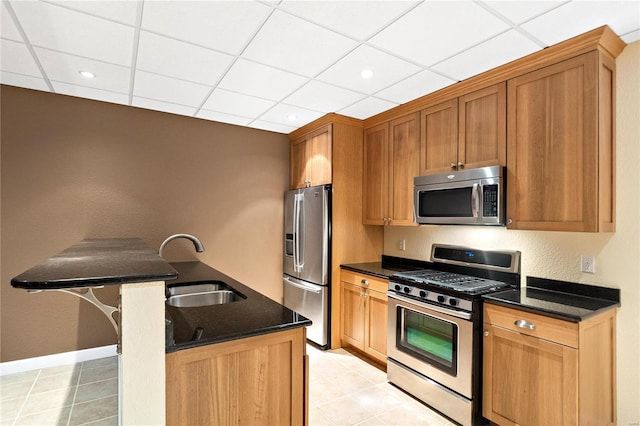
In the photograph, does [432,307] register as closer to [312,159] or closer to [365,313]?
[365,313]

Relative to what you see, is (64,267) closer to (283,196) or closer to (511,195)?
(511,195)

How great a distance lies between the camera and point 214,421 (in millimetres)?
1308

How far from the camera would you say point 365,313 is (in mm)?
3250

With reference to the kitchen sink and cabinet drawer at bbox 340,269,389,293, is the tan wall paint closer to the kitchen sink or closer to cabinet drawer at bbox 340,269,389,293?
cabinet drawer at bbox 340,269,389,293

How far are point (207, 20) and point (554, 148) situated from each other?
227cm

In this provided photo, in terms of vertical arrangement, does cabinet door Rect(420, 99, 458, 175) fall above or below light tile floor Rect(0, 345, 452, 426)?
above

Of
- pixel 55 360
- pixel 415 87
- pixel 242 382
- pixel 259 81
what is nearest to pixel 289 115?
pixel 259 81

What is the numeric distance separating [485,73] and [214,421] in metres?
2.74

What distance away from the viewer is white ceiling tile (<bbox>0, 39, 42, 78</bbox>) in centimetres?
222

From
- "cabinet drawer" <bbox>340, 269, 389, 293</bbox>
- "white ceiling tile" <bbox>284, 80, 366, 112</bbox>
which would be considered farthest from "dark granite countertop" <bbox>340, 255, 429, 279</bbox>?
"white ceiling tile" <bbox>284, 80, 366, 112</bbox>

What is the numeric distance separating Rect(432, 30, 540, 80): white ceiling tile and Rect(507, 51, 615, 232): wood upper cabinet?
7.2 inches

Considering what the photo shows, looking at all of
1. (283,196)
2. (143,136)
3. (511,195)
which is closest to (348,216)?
(283,196)

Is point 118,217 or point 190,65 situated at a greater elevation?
point 190,65

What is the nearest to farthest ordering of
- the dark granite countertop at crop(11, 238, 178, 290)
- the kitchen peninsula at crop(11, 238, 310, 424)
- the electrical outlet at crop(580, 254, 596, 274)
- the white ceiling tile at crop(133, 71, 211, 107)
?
the dark granite countertop at crop(11, 238, 178, 290), the kitchen peninsula at crop(11, 238, 310, 424), the electrical outlet at crop(580, 254, 596, 274), the white ceiling tile at crop(133, 71, 211, 107)
